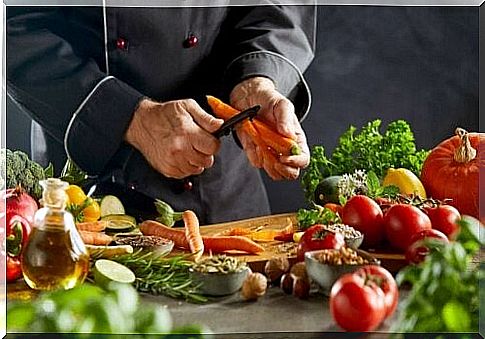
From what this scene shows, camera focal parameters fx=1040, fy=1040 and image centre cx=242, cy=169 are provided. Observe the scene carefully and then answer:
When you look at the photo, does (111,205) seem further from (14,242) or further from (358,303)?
(358,303)

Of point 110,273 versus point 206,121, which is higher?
point 206,121

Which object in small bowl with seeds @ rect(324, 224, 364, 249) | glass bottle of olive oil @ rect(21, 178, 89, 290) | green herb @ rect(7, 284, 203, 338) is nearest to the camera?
green herb @ rect(7, 284, 203, 338)

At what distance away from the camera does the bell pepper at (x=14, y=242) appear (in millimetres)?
1567

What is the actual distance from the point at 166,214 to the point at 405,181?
1.39ft

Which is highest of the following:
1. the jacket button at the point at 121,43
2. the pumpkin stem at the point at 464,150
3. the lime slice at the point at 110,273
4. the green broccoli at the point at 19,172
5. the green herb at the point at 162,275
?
the jacket button at the point at 121,43

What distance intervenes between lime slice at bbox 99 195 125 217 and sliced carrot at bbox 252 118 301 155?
0.27 metres

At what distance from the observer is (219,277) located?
1.54 meters

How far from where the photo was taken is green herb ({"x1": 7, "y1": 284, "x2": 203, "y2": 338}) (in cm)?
126

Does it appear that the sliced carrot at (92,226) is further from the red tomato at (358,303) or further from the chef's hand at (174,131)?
the red tomato at (358,303)

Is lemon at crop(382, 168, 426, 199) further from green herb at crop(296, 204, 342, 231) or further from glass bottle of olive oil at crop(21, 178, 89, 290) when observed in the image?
glass bottle of olive oil at crop(21, 178, 89, 290)

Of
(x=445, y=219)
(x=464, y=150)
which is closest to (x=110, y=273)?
(x=445, y=219)

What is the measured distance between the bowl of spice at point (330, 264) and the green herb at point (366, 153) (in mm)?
277

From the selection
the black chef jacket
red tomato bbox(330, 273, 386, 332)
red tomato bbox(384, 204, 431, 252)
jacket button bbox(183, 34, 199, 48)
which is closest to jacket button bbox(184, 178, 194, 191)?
the black chef jacket

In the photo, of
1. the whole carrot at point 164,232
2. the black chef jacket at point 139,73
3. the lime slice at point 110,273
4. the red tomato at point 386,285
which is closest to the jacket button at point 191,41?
the black chef jacket at point 139,73
